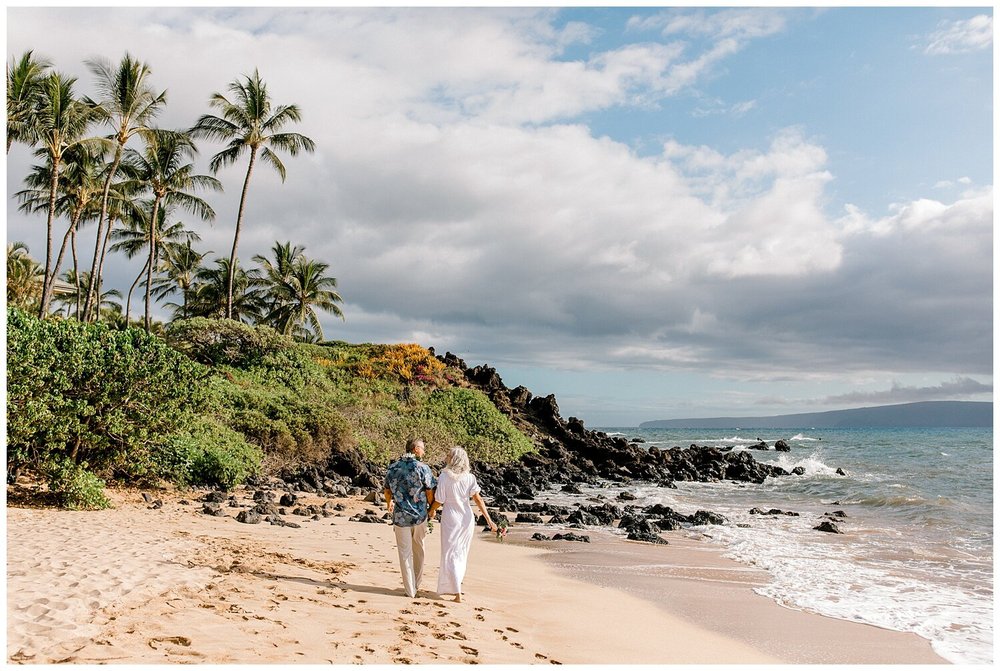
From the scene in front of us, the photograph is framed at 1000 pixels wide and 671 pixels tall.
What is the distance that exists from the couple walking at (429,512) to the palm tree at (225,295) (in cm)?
3696

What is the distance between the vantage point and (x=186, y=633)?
18.0ft

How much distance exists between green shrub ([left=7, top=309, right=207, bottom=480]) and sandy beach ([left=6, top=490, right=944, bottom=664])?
1.52m

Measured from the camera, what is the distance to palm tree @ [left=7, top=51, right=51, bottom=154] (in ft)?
76.7

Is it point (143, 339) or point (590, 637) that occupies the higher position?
point (143, 339)

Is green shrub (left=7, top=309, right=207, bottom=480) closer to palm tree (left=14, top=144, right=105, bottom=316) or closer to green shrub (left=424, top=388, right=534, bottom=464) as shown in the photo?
green shrub (left=424, top=388, right=534, bottom=464)

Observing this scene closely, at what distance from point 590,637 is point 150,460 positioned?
38.1 ft

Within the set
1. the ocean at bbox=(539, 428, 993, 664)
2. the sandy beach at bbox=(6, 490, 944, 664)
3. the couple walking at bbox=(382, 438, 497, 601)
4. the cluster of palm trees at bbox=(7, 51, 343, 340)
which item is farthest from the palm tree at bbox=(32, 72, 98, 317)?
the couple walking at bbox=(382, 438, 497, 601)

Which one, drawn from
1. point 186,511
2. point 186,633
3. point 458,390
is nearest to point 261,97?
point 458,390

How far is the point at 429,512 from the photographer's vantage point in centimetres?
748

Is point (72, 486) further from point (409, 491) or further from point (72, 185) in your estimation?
point (72, 185)

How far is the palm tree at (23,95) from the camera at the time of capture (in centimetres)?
2338

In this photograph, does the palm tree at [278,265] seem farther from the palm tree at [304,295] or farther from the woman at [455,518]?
the woman at [455,518]

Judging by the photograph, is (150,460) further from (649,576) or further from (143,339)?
(649,576)

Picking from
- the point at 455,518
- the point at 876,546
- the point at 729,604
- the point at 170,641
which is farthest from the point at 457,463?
the point at 876,546
